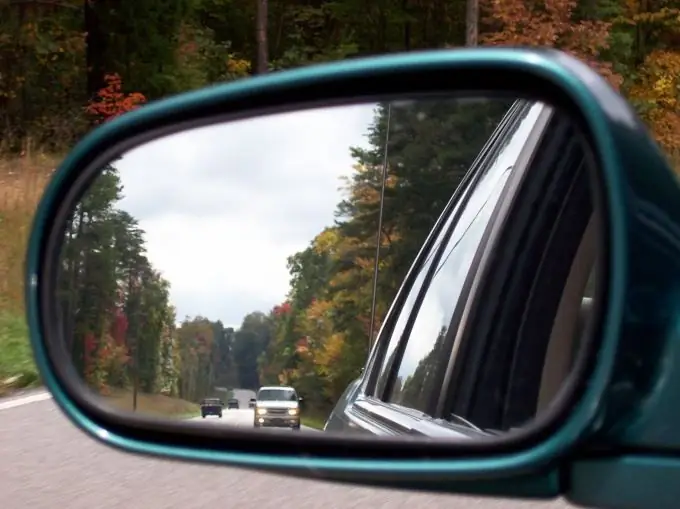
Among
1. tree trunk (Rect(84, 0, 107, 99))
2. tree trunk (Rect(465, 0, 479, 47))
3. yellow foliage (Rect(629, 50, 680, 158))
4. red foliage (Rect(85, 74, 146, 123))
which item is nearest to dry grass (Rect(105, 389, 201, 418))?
red foliage (Rect(85, 74, 146, 123))

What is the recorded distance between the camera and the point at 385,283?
1.63m

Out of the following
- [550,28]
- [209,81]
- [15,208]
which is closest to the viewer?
[15,208]

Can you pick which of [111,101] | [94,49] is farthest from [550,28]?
[94,49]

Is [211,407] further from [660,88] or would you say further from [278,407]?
[660,88]

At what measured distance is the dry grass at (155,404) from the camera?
66.5 inches

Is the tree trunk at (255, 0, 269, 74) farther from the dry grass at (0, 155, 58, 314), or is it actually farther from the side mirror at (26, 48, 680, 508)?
the side mirror at (26, 48, 680, 508)

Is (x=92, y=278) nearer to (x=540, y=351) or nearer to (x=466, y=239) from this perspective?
(x=466, y=239)

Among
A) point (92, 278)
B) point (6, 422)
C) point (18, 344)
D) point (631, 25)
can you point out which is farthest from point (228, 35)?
point (92, 278)

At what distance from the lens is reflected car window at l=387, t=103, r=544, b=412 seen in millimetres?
1895

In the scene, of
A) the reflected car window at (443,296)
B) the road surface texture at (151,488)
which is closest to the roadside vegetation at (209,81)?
the reflected car window at (443,296)

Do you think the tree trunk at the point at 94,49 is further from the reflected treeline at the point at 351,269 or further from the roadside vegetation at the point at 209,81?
the reflected treeline at the point at 351,269

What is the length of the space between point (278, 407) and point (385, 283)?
10.0 inches

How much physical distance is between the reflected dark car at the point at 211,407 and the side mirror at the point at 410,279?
0.03 meters

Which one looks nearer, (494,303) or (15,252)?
(494,303)
